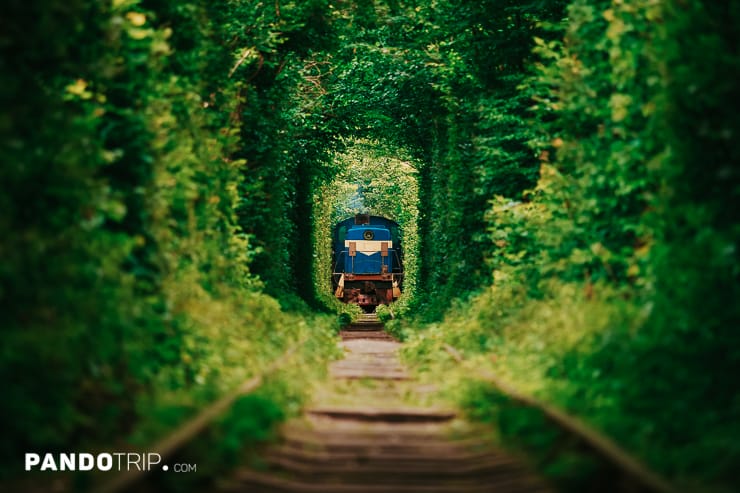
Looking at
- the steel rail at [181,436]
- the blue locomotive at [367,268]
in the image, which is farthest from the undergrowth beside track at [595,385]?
the blue locomotive at [367,268]

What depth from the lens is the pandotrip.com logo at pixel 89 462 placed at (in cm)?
593

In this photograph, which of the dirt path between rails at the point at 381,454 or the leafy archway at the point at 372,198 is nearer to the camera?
the dirt path between rails at the point at 381,454

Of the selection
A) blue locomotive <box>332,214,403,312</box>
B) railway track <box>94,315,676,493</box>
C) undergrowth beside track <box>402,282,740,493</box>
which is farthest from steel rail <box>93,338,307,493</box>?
blue locomotive <box>332,214,403,312</box>

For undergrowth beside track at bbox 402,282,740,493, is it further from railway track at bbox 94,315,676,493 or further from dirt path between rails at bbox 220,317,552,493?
dirt path between rails at bbox 220,317,552,493

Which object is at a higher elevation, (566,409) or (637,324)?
(637,324)

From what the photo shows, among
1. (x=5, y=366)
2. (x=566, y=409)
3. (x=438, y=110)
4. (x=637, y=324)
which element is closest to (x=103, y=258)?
(x=5, y=366)

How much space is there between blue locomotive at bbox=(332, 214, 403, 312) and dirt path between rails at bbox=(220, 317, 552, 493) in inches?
1178

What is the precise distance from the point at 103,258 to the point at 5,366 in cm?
225

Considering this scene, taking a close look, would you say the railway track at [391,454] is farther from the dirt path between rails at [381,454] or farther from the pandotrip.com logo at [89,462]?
the pandotrip.com logo at [89,462]

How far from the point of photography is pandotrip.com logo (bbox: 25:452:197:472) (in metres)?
5.93

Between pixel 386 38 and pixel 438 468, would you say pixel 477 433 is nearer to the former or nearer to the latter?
pixel 438 468

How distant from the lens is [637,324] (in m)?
9.10

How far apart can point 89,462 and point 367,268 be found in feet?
115

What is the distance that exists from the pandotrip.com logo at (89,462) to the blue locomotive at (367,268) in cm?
3480
